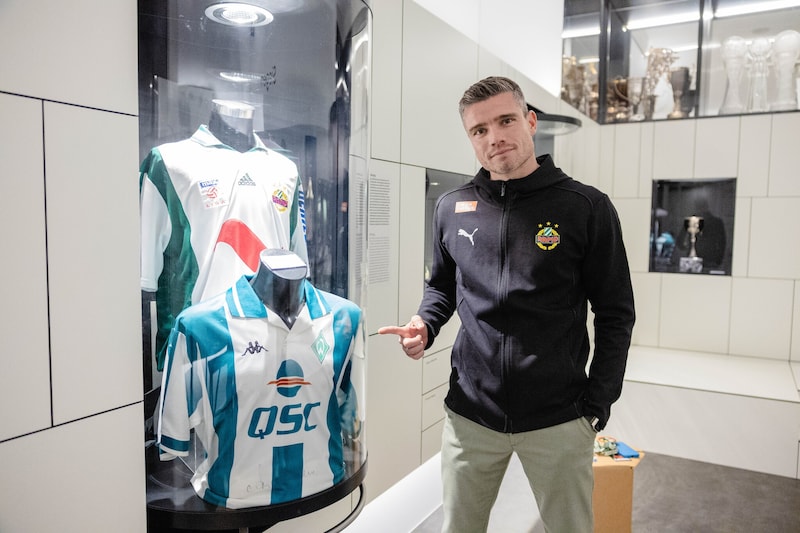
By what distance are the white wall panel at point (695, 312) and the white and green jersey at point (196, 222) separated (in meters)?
4.68

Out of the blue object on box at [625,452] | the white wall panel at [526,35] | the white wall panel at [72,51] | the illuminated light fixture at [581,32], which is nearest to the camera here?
the white wall panel at [72,51]

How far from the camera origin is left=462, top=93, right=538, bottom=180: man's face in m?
1.51

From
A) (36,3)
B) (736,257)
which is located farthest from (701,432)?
(36,3)

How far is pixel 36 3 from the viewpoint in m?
0.94

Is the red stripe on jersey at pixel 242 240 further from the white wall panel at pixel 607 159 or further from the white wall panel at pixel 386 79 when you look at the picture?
the white wall panel at pixel 607 159

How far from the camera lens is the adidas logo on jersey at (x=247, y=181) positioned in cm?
122

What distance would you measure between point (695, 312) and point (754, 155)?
53.8 inches

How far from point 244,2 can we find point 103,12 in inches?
10.8

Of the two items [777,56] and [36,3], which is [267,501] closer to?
[36,3]

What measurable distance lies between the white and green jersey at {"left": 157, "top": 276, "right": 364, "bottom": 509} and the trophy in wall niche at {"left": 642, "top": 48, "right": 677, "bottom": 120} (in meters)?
4.89

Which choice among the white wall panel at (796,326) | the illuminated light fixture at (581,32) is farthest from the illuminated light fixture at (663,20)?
the white wall panel at (796,326)

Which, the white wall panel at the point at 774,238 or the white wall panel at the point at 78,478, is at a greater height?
the white wall panel at the point at 774,238

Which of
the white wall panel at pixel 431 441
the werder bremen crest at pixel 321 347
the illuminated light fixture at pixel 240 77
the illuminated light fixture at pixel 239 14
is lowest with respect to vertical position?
the white wall panel at pixel 431 441

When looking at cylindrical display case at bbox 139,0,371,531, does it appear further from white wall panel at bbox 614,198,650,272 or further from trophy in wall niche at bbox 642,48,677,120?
trophy in wall niche at bbox 642,48,677,120
